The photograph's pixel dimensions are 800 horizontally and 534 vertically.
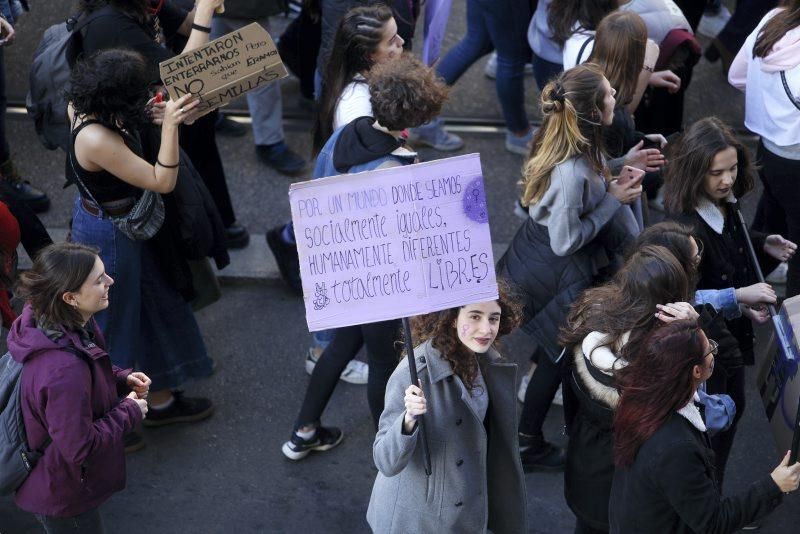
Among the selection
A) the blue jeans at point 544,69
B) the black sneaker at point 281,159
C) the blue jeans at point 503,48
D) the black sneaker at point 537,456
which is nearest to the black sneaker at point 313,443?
the black sneaker at point 537,456

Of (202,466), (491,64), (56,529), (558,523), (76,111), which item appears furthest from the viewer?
(491,64)

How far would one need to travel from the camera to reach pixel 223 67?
383cm

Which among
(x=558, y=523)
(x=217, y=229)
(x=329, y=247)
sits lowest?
(x=558, y=523)

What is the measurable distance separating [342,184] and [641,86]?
7.53 ft

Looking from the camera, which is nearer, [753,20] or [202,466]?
[202,466]

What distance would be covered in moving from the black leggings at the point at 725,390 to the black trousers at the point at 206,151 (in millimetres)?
2659

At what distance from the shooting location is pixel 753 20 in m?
6.03

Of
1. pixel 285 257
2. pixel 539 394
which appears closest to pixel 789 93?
pixel 539 394

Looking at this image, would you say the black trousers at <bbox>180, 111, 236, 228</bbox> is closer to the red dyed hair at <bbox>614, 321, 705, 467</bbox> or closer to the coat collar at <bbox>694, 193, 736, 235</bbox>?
the coat collar at <bbox>694, 193, 736, 235</bbox>

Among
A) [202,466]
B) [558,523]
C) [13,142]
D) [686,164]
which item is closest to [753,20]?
[686,164]

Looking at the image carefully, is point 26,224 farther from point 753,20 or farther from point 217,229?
point 753,20

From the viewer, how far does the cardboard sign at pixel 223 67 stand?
12.3 ft

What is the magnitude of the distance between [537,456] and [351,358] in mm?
886

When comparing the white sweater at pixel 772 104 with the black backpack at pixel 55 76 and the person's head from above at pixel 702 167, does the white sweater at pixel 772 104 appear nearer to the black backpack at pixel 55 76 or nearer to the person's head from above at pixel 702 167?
the person's head from above at pixel 702 167
